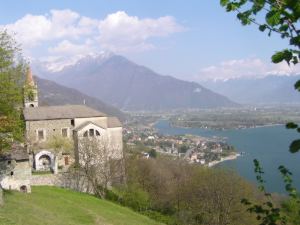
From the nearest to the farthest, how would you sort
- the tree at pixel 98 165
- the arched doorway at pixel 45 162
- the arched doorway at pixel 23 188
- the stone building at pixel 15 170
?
the stone building at pixel 15 170
the arched doorway at pixel 23 188
the tree at pixel 98 165
the arched doorway at pixel 45 162

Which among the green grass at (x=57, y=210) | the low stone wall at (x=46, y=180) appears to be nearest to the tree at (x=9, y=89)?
the green grass at (x=57, y=210)

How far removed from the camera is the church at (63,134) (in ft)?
132

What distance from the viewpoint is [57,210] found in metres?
25.5

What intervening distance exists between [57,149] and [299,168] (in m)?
48.5

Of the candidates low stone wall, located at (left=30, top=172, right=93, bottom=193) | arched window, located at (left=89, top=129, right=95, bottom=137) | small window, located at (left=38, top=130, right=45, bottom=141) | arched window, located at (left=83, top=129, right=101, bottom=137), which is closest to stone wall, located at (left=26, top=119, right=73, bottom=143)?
small window, located at (left=38, top=130, right=45, bottom=141)

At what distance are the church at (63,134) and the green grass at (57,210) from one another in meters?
6.75

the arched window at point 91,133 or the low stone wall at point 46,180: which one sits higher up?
the arched window at point 91,133

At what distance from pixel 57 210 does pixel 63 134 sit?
59.0 ft

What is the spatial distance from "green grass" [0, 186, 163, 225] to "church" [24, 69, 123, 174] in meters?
6.75

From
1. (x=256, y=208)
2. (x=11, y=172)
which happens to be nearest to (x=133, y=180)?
(x=11, y=172)

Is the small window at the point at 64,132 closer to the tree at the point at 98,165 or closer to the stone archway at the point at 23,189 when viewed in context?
the tree at the point at 98,165

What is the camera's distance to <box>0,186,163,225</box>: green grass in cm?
2029

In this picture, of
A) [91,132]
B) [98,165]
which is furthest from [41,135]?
[98,165]

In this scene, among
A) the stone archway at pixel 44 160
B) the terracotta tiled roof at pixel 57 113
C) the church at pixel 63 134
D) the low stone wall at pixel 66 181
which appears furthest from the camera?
the terracotta tiled roof at pixel 57 113
